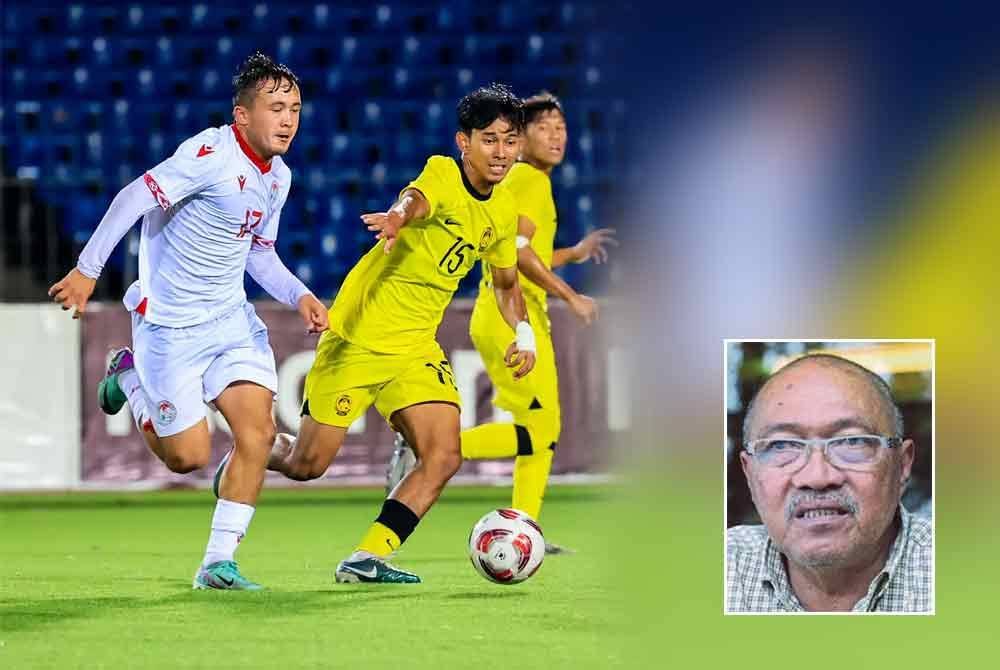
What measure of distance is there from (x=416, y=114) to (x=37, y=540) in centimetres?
569

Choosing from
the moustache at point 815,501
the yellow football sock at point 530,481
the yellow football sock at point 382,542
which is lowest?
the yellow football sock at point 382,542

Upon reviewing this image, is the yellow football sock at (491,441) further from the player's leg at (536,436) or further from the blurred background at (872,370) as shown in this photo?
the blurred background at (872,370)

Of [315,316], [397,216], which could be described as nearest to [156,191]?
[315,316]

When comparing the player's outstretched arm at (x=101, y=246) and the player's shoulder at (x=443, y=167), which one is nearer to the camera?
the player's outstretched arm at (x=101, y=246)

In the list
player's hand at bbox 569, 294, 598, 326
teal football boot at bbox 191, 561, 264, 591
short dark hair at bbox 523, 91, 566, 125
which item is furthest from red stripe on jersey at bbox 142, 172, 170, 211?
short dark hair at bbox 523, 91, 566, 125

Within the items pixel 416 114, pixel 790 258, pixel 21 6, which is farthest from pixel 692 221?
pixel 21 6

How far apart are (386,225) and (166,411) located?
1172 millimetres

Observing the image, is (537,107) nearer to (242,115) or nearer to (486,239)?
(486,239)

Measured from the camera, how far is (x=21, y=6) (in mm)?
13125

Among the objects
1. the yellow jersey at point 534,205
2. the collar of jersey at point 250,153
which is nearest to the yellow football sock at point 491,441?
the yellow jersey at point 534,205

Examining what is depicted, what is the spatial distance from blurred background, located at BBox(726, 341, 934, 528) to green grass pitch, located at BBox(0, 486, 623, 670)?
1.72ft

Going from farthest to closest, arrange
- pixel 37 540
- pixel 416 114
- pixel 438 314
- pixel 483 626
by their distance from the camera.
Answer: pixel 416 114, pixel 37 540, pixel 438 314, pixel 483 626

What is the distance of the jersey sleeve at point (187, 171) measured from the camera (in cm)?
526

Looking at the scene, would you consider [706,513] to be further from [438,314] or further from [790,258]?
[438,314]
